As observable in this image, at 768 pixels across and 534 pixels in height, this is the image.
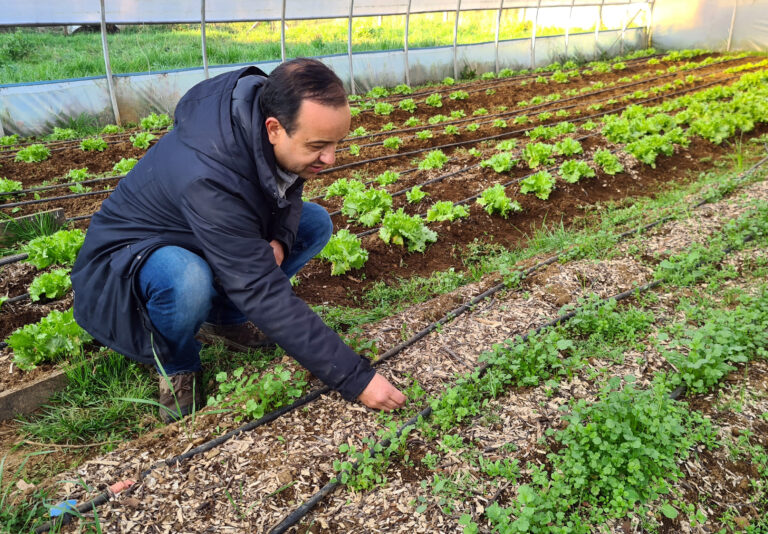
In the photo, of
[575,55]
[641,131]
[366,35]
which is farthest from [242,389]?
[575,55]

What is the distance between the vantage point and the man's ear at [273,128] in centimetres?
225

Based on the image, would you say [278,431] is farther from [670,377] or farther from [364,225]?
[364,225]

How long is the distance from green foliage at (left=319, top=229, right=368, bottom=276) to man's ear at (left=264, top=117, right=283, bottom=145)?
2008 millimetres

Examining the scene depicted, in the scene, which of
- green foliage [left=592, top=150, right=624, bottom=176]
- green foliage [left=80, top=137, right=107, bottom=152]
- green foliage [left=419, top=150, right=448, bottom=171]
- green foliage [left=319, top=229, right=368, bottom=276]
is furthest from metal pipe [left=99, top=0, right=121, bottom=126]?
green foliage [left=592, top=150, right=624, bottom=176]

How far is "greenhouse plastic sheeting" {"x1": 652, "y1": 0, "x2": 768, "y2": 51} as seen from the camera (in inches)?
637

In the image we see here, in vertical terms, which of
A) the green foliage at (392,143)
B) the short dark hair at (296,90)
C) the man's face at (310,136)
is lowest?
the green foliage at (392,143)

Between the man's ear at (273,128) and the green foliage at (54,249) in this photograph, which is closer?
the man's ear at (273,128)

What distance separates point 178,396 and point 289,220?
110 centimetres

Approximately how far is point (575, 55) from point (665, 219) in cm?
1439

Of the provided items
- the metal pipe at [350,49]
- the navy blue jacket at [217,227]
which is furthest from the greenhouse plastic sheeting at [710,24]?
the navy blue jacket at [217,227]

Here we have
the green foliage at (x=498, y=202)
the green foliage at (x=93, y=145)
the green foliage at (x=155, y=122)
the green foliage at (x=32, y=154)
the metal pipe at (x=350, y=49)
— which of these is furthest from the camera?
the metal pipe at (x=350, y=49)

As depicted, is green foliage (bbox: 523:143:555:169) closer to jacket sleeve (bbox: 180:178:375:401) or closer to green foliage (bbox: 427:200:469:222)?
green foliage (bbox: 427:200:469:222)

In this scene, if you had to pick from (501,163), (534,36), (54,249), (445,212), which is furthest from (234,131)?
(534,36)

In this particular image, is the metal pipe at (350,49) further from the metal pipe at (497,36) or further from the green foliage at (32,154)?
the green foliage at (32,154)
